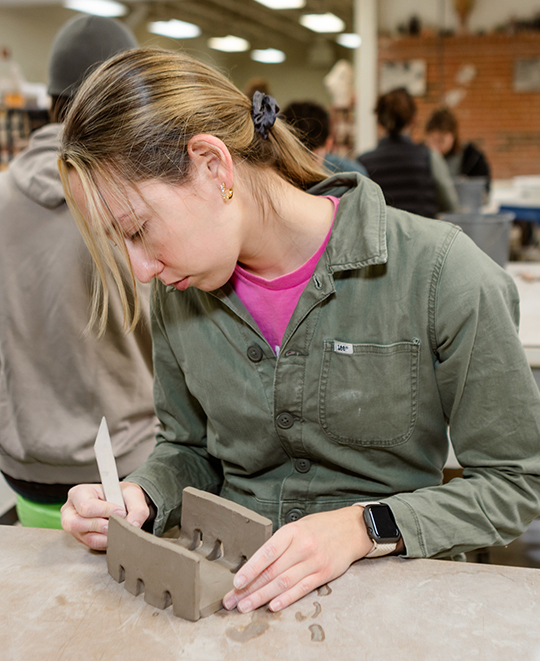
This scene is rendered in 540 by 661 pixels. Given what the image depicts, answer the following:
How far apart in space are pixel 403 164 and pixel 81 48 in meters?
2.41

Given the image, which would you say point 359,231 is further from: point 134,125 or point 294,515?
point 294,515

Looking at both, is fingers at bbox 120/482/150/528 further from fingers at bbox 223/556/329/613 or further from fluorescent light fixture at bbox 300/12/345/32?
fluorescent light fixture at bbox 300/12/345/32

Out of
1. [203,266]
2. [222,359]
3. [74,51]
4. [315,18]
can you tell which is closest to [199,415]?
[222,359]

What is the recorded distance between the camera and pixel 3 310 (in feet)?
4.53

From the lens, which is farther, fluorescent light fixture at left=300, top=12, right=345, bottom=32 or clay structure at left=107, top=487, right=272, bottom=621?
fluorescent light fixture at left=300, top=12, right=345, bottom=32

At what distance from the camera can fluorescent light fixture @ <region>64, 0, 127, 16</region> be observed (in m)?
9.00

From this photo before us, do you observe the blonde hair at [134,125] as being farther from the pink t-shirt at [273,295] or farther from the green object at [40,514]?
the green object at [40,514]

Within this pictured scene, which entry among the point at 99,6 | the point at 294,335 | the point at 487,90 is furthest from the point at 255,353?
the point at 99,6

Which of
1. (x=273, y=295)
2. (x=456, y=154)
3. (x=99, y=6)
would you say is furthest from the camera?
(x=99, y=6)

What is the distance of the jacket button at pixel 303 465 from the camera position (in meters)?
1.06

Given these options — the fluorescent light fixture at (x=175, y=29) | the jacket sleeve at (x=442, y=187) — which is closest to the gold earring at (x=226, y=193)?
the jacket sleeve at (x=442, y=187)

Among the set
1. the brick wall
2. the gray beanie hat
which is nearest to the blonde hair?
the gray beanie hat

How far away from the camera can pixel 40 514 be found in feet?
4.73

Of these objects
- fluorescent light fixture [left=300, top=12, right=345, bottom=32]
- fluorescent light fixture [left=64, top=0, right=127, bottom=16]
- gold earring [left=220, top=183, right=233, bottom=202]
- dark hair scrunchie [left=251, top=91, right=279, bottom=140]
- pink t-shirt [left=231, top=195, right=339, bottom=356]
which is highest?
fluorescent light fixture [left=300, top=12, right=345, bottom=32]
